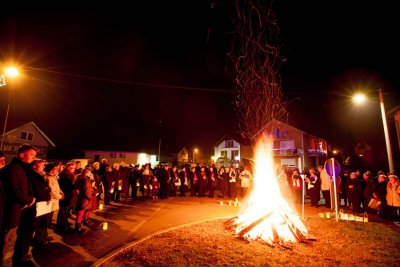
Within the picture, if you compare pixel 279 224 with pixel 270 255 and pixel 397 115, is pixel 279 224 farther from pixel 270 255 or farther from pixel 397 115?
pixel 397 115

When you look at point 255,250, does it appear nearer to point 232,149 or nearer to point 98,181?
point 98,181

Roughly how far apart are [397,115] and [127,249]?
2125cm

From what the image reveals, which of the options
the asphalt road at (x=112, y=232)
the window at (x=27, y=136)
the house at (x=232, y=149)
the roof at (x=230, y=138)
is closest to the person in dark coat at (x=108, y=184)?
the asphalt road at (x=112, y=232)

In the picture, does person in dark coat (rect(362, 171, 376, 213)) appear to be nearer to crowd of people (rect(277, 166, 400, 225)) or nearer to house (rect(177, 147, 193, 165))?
crowd of people (rect(277, 166, 400, 225))

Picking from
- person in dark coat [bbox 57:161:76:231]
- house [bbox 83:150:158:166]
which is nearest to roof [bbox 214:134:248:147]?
house [bbox 83:150:158:166]

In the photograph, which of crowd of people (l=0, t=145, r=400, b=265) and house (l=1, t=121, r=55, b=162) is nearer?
crowd of people (l=0, t=145, r=400, b=265)

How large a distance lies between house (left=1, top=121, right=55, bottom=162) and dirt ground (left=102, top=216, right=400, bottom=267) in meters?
34.9

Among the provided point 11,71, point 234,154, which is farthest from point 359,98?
point 234,154

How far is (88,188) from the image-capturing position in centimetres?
764

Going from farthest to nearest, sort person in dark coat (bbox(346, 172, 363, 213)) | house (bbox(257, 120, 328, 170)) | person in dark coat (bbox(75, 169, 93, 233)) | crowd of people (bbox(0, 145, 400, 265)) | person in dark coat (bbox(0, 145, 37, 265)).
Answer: house (bbox(257, 120, 328, 170)) → person in dark coat (bbox(346, 172, 363, 213)) → person in dark coat (bbox(75, 169, 93, 233)) → crowd of people (bbox(0, 145, 400, 265)) → person in dark coat (bbox(0, 145, 37, 265))

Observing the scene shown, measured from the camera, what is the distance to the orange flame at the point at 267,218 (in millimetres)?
6832

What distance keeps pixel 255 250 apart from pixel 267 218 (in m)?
1.43

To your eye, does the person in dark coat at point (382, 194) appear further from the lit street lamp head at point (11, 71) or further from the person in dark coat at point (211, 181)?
the lit street lamp head at point (11, 71)

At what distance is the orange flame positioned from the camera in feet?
22.4
